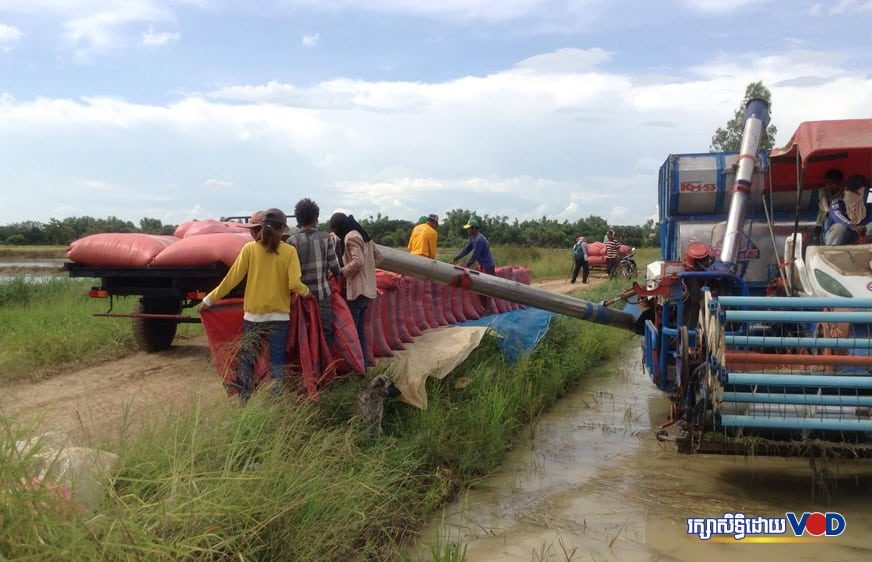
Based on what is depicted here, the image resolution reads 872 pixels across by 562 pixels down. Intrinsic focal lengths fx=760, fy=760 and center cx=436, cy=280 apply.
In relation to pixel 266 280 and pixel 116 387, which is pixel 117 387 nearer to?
pixel 116 387

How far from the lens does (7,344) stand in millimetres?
8133

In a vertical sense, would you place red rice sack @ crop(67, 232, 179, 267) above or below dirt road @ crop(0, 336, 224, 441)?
above

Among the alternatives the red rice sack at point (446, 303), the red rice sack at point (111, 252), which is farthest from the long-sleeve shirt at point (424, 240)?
the red rice sack at point (111, 252)

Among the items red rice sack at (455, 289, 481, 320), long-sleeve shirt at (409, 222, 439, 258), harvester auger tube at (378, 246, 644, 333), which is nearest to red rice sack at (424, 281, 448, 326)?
red rice sack at (455, 289, 481, 320)

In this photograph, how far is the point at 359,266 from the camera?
237 inches

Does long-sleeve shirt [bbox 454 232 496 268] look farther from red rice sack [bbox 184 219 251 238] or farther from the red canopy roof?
the red canopy roof

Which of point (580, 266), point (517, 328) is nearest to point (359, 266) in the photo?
point (517, 328)

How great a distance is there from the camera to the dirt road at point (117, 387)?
563 cm

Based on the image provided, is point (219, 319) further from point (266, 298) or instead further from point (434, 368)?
point (434, 368)

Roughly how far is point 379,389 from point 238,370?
3.27 feet

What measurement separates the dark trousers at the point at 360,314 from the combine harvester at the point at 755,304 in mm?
441

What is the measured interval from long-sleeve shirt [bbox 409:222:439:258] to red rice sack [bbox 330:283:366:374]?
396 cm

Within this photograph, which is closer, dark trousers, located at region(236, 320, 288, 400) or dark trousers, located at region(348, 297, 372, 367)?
dark trousers, located at region(236, 320, 288, 400)

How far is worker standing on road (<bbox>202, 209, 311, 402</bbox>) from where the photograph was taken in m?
5.26
